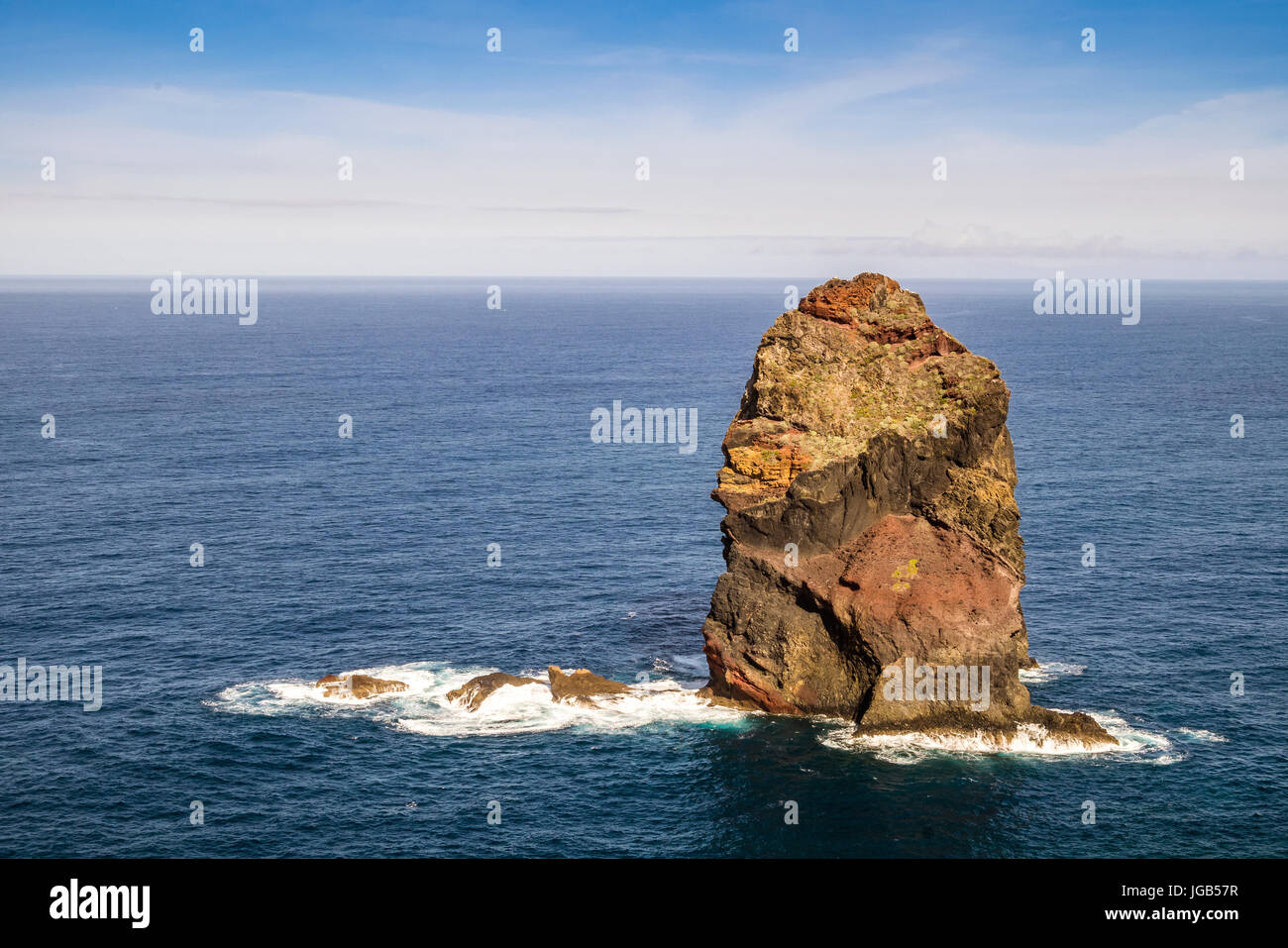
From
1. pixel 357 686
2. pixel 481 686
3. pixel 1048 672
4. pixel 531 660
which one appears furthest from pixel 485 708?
pixel 1048 672

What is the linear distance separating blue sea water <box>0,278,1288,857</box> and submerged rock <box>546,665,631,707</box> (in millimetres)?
1937

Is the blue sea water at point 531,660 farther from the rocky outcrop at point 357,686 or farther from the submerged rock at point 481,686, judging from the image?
the submerged rock at point 481,686

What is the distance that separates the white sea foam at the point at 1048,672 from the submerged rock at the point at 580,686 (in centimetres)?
2743

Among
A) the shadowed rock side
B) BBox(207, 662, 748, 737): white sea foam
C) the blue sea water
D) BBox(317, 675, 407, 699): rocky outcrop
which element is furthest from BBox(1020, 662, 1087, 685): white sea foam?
BBox(317, 675, 407, 699): rocky outcrop

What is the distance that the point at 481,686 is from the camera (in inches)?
3132

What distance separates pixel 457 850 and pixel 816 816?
19.1m

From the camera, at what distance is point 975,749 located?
71000mm

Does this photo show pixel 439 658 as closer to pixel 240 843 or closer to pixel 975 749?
pixel 240 843

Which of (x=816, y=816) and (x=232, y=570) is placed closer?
(x=816, y=816)

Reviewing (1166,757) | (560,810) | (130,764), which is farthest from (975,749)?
(130,764)

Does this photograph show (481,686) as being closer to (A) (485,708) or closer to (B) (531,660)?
(A) (485,708)

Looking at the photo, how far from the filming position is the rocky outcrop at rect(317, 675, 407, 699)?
79250 mm

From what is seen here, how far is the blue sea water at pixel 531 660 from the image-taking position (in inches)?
2479

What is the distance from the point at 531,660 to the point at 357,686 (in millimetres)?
12705
